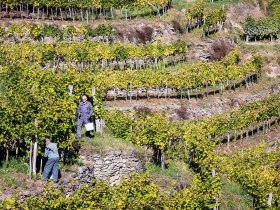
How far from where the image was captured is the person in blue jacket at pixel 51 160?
1842 centimetres

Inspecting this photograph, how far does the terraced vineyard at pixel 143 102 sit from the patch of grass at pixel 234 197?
3.0 inches

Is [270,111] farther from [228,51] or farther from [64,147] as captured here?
[64,147]

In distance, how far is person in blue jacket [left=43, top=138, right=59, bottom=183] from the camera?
18422mm

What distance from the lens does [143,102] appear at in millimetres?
41719

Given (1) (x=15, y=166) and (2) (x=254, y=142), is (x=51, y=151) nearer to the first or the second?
(1) (x=15, y=166)

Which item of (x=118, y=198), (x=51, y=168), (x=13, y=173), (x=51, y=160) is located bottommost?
(x=118, y=198)

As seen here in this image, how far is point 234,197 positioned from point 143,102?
16.8 m

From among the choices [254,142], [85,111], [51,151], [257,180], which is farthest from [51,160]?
[254,142]

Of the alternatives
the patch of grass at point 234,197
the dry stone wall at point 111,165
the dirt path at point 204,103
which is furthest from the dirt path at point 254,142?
the dry stone wall at point 111,165

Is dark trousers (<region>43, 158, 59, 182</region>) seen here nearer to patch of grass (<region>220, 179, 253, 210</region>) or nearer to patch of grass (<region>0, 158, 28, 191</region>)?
patch of grass (<region>0, 158, 28, 191</region>)

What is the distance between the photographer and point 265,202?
2534cm

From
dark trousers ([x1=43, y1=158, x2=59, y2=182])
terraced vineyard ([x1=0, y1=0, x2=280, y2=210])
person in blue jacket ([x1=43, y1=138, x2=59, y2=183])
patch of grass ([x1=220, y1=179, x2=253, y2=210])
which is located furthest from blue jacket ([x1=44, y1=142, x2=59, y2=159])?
patch of grass ([x1=220, y1=179, x2=253, y2=210])

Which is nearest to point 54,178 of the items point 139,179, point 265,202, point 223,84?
point 139,179

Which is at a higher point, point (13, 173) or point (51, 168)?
point (51, 168)
